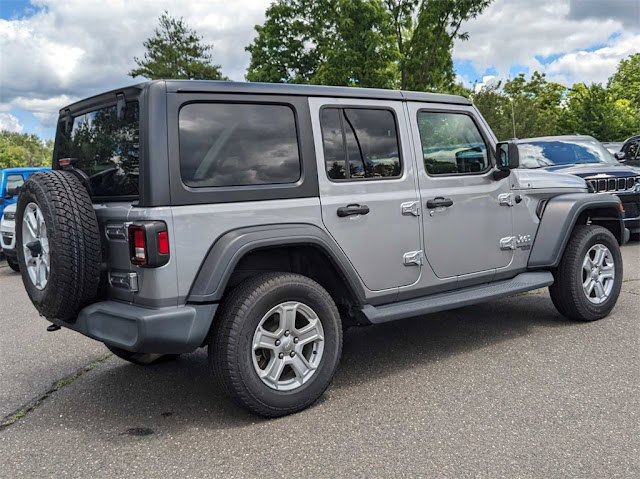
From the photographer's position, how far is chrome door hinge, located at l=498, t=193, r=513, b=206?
15.7ft

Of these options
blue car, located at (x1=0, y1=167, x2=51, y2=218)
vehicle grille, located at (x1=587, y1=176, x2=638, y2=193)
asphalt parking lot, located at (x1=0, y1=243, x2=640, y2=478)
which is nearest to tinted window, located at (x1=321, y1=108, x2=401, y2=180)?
asphalt parking lot, located at (x1=0, y1=243, x2=640, y2=478)

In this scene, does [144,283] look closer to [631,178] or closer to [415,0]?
[631,178]

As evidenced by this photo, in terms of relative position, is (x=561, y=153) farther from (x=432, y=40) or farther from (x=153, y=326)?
(x=432, y=40)

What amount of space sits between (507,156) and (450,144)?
18.7 inches

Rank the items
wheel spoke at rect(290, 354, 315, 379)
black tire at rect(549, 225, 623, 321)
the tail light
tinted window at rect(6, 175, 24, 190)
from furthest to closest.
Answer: tinted window at rect(6, 175, 24, 190)
black tire at rect(549, 225, 623, 321)
wheel spoke at rect(290, 354, 315, 379)
the tail light

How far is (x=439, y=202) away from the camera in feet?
14.2

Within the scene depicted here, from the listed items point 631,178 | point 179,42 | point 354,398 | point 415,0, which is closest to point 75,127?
point 354,398

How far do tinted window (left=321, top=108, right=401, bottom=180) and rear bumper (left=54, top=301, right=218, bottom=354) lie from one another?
128 cm

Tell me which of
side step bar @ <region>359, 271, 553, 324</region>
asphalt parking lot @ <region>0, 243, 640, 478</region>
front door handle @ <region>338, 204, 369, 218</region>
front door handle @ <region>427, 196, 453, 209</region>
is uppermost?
front door handle @ <region>427, 196, 453, 209</region>

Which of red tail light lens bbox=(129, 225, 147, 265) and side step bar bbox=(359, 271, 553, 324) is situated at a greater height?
red tail light lens bbox=(129, 225, 147, 265)

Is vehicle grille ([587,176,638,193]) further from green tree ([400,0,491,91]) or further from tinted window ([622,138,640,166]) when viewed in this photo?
green tree ([400,0,491,91])

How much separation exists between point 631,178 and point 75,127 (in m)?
8.05

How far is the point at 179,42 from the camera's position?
38.6 meters

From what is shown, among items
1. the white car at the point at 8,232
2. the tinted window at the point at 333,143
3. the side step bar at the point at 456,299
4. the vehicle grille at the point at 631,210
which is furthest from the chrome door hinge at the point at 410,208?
the white car at the point at 8,232
